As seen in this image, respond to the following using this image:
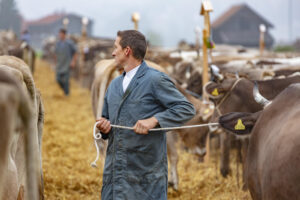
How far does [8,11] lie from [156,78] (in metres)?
49.6

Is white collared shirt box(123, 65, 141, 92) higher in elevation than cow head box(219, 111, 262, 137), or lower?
higher

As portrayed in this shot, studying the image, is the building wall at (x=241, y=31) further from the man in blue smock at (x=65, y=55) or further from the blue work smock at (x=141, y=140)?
the blue work smock at (x=141, y=140)

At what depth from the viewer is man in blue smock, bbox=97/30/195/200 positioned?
11.7ft

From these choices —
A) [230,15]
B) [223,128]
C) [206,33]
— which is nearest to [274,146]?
[223,128]

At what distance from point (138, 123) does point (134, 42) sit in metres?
0.66

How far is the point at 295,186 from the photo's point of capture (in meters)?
2.70

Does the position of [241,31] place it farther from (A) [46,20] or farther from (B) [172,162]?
(A) [46,20]

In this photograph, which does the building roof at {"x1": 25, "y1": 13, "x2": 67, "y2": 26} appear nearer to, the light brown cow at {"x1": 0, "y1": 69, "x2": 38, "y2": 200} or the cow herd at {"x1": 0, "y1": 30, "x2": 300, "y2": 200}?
the cow herd at {"x1": 0, "y1": 30, "x2": 300, "y2": 200}

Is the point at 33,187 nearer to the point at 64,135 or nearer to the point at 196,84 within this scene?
the point at 196,84

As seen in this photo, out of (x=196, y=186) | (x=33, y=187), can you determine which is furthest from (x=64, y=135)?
(x=33, y=187)

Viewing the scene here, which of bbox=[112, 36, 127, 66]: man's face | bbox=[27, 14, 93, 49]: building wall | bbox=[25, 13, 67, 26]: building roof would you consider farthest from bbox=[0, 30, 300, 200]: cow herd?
bbox=[25, 13, 67, 26]: building roof

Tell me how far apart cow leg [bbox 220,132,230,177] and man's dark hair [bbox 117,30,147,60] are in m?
3.48

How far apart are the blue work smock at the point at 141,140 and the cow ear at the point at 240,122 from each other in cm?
38

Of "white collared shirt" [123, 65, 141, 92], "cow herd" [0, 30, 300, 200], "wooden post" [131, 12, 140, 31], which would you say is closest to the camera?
"cow herd" [0, 30, 300, 200]
